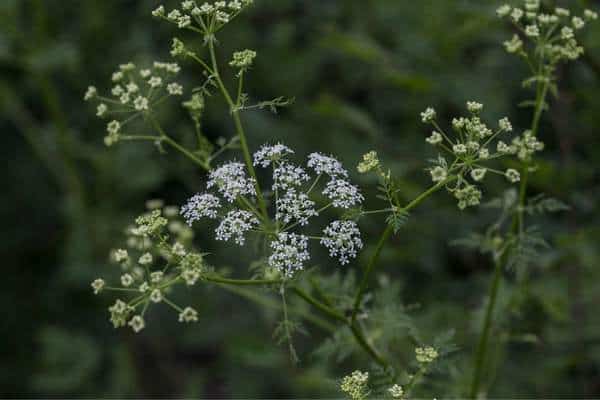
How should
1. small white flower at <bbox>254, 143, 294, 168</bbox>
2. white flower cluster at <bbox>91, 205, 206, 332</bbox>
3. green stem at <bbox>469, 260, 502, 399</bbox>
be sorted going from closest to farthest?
white flower cluster at <bbox>91, 205, 206, 332</bbox> → small white flower at <bbox>254, 143, 294, 168</bbox> → green stem at <bbox>469, 260, 502, 399</bbox>

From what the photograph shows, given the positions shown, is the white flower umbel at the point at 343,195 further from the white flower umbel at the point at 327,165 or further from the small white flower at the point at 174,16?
the small white flower at the point at 174,16

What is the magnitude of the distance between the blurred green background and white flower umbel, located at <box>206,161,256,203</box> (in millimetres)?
1903

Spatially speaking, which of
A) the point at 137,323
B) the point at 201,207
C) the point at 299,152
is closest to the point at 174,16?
the point at 201,207

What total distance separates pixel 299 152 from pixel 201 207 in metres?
3.85

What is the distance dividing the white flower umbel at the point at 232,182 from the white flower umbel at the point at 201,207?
6cm

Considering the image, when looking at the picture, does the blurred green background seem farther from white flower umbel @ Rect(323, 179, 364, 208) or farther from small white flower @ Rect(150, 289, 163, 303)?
small white flower @ Rect(150, 289, 163, 303)

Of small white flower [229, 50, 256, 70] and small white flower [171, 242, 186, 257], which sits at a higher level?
small white flower [229, 50, 256, 70]

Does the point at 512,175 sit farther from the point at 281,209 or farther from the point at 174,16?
the point at 174,16

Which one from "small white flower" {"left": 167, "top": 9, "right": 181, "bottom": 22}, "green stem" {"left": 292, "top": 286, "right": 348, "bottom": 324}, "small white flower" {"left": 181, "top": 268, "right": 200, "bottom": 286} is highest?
"small white flower" {"left": 167, "top": 9, "right": 181, "bottom": 22}

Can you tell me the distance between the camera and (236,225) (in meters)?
2.95

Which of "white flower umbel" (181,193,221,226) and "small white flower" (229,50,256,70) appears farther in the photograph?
"small white flower" (229,50,256,70)

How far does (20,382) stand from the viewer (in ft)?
24.1

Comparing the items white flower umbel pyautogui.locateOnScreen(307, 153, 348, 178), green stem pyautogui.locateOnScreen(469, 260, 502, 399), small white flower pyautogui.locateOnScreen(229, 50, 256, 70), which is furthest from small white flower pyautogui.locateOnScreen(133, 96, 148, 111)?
green stem pyautogui.locateOnScreen(469, 260, 502, 399)

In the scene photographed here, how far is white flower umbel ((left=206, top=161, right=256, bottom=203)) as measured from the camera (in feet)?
9.93
